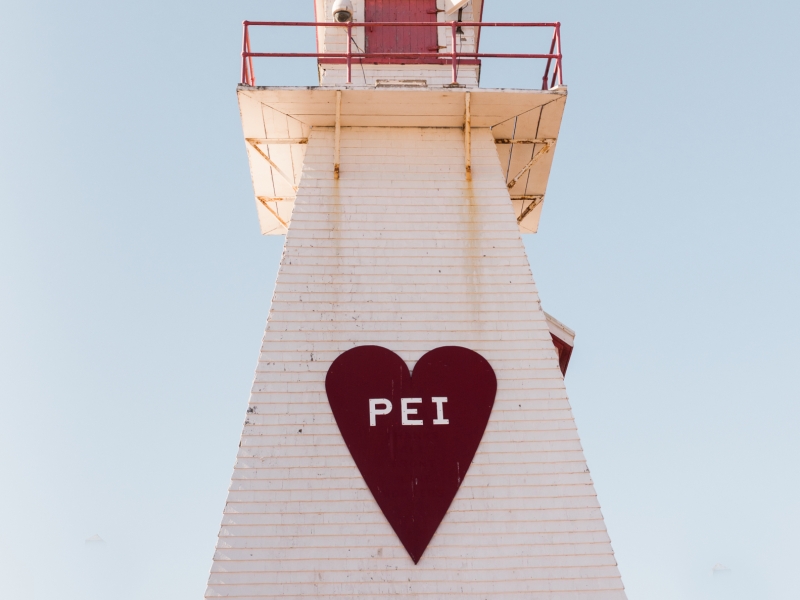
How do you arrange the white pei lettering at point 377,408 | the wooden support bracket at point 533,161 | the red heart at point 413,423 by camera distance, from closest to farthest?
1. the red heart at point 413,423
2. the white pei lettering at point 377,408
3. the wooden support bracket at point 533,161

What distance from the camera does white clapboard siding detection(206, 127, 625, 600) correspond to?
26.3ft

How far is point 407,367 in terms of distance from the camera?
363 inches

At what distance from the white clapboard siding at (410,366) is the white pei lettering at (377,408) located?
0.44 metres

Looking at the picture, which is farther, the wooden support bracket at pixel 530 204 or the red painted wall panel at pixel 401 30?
the wooden support bracket at pixel 530 204

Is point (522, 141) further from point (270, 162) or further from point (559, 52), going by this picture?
point (270, 162)

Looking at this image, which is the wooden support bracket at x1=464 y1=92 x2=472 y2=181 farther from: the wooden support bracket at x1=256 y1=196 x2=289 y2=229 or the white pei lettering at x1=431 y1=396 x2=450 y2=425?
the wooden support bracket at x1=256 y1=196 x2=289 y2=229

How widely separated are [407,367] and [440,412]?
650 mm

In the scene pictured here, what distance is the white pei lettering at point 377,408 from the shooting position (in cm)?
892

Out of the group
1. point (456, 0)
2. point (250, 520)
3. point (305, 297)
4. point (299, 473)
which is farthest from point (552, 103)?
point (250, 520)

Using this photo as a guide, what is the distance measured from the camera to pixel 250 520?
8203 millimetres

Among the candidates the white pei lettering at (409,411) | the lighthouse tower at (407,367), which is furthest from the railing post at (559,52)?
the white pei lettering at (409,411)

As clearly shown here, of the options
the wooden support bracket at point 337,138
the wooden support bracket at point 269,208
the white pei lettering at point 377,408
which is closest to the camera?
the white pei lettering at point 377,408

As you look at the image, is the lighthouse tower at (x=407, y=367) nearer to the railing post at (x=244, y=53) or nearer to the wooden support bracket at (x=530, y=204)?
the railing post at (x=244, y=53)

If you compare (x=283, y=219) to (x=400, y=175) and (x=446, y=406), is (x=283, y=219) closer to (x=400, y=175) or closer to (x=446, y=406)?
(x=400, y=175)
